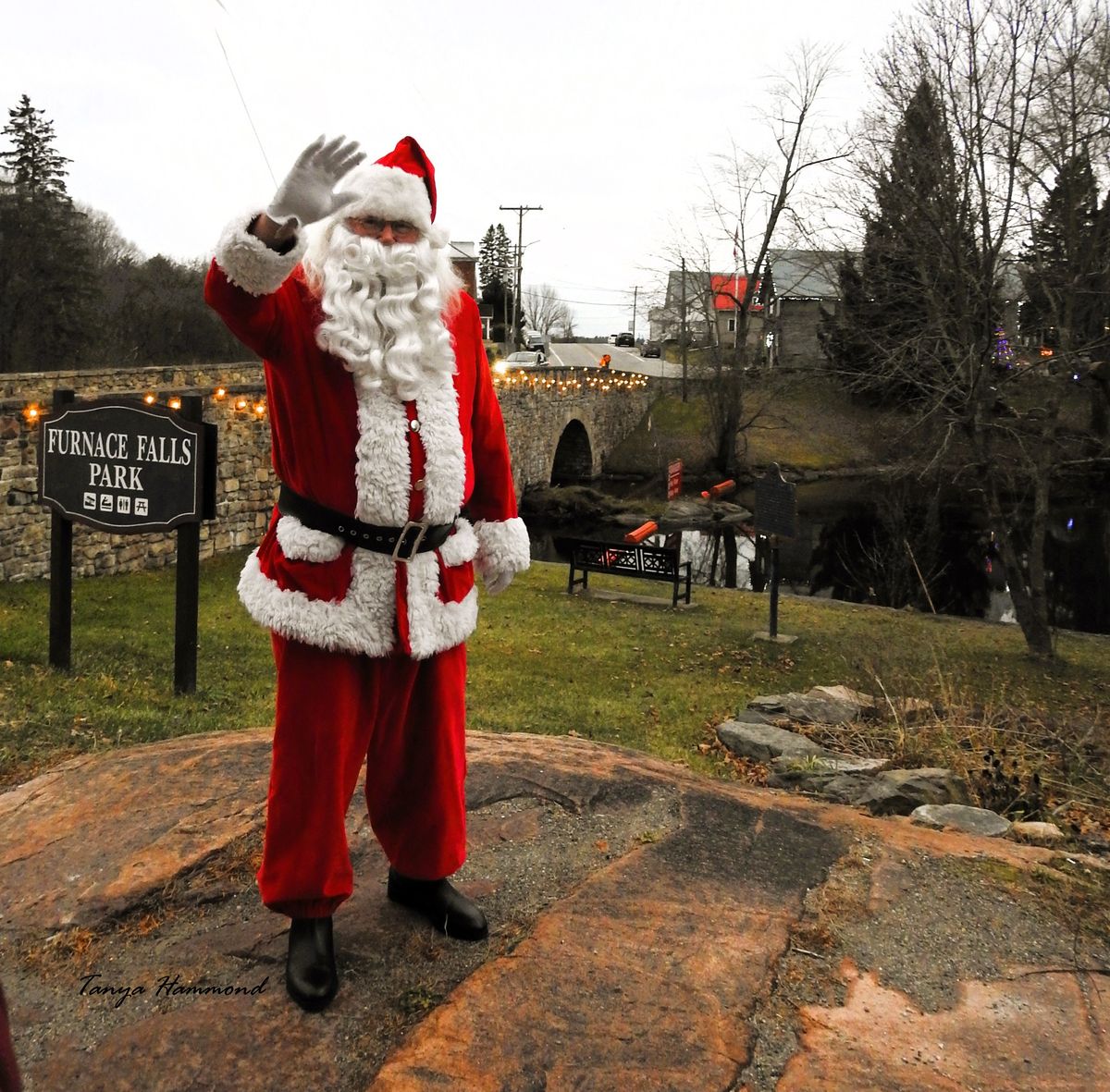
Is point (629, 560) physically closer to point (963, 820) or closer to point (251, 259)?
point (963, 820)

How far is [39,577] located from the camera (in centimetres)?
1100

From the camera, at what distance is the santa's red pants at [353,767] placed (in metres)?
2.46

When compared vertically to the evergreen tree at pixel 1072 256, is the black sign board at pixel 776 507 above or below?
below

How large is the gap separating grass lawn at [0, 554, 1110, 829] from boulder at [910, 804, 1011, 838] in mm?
979

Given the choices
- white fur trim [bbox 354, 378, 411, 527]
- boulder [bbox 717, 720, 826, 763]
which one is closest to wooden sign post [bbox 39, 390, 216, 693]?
boulder [bbox 717, 720, 826, 763]

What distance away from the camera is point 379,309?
248 centimetres

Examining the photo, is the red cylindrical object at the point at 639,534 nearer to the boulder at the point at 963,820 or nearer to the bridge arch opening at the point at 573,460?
the boulder at the point at 963,820

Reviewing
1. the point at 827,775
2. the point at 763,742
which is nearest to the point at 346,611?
the point at 827,775

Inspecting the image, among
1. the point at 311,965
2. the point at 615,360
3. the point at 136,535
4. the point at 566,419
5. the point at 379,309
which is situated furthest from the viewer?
the point at 615,360

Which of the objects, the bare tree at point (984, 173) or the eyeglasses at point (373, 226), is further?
the bare tree at point (984, 173)

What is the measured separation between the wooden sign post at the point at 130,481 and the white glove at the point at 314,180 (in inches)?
156

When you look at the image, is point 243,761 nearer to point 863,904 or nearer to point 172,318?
point 863,904

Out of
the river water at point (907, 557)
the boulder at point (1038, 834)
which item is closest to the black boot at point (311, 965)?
the boulder at point (1038, 834)

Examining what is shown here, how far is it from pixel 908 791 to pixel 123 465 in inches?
188
